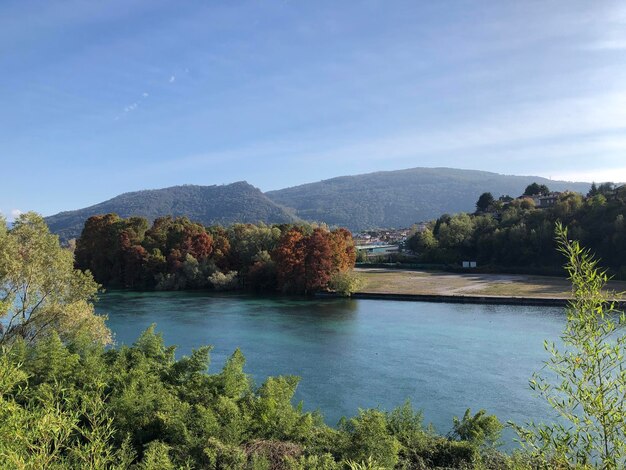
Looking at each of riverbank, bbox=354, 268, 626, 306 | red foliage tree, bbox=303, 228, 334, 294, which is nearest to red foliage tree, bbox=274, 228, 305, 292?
red foliage tree, bbox=303, 228, 334, 294

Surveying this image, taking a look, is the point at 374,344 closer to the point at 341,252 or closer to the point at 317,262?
the point at 317,262

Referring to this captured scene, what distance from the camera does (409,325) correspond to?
82.5ft

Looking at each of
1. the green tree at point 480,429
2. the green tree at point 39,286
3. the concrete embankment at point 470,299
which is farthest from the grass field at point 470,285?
the green tree at point 39,286

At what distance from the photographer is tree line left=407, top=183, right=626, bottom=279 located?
40.7 metres

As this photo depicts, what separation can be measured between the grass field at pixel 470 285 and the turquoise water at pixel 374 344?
10.9 feet

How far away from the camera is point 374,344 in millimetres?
21000

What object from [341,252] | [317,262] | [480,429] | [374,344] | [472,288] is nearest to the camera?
[480,429]

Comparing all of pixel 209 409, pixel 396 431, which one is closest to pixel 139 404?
pixel 209 409

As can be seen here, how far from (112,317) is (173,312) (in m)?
3.56

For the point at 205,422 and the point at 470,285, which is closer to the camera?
the point at 205,422

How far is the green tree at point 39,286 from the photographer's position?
12.3 metres

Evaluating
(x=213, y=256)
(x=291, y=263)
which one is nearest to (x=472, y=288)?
(x=291, y=263)

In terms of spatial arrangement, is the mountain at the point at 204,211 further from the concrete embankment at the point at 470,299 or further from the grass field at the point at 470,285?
the concrete embankment at the point at 470,299

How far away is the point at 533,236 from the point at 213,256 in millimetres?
30259
